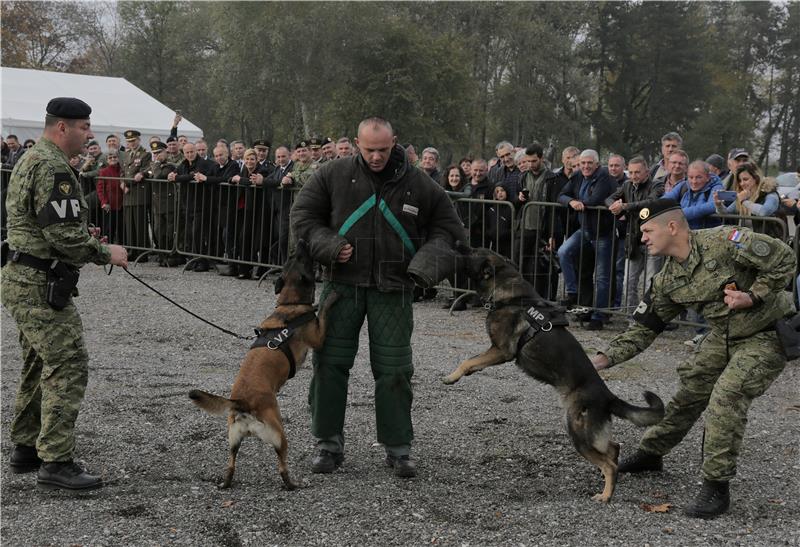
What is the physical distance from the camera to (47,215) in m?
4.17

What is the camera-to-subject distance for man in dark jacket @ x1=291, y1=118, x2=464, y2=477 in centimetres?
461

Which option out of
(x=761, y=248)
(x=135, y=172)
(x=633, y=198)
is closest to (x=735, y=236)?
(x=761, y=248)

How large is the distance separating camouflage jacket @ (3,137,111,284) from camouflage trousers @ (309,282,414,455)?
1358mm

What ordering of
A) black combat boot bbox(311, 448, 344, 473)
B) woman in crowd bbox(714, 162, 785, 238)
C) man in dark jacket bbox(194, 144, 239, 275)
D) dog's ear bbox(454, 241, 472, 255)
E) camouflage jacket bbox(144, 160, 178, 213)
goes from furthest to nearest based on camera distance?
camouflage jacket bbox(144, 160, 178, 213)
man in dark jacket bbox(194, 144, 239, 275)
woman in crowd bbox(714, 162, 785, 238)
dog's ear bbox(454, 241, 472, 255)
black combat boot bbox(311, 448, 344, 473)

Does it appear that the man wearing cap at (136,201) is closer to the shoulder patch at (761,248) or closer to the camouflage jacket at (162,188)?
the camouflage jacket at (162,188)

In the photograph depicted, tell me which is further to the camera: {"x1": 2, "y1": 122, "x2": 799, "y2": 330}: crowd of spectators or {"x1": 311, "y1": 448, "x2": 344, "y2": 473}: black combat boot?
{"x1": 2, "y1": 122, "x2": 799, "y2": 330}: crowd of spectators

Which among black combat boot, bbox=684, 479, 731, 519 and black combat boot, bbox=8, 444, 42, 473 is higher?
black combat boot, bbox=684, 479, 731, 519

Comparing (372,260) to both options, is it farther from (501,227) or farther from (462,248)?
(501,227)

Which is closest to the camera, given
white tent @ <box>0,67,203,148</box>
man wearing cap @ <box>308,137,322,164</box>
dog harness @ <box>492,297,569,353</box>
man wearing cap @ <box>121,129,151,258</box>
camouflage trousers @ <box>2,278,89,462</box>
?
camouflage trousers @ <box>2,278,89,462</box>

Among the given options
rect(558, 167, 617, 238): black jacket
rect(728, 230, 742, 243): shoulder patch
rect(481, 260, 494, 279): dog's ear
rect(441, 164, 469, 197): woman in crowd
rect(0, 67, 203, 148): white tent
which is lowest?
rect(481, 260, 494, 279): dog's ear

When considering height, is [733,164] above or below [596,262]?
above

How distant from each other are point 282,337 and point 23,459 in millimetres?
1643

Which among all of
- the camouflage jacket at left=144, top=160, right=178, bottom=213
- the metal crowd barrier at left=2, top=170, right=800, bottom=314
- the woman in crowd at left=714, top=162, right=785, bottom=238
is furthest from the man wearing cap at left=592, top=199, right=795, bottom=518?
the camouflage jacket at left=144, top=160, right=178, bottom=213

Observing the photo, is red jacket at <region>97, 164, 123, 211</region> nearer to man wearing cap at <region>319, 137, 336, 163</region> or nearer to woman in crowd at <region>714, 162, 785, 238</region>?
man wearing cap at <region>319, 137, 336, 163</region>
